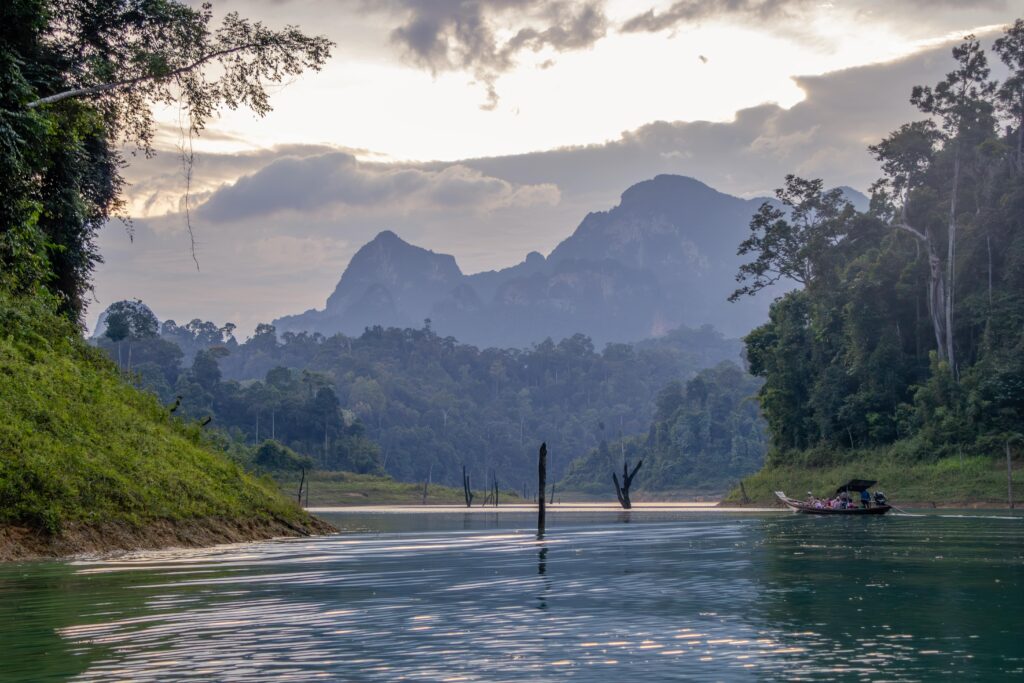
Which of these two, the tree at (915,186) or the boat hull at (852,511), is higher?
the tree at (915,186)

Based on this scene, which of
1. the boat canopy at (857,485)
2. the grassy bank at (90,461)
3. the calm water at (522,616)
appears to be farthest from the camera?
the boat canopy at (857,485)

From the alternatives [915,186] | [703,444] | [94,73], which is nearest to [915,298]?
[915,186]

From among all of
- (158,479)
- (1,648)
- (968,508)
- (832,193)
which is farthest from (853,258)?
(1,648)

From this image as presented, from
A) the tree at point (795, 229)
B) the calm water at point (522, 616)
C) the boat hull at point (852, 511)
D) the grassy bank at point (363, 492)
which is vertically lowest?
the grassy bank at point (363, 492)

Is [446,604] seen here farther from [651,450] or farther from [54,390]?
[651,450]

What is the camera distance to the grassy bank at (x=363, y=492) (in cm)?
13475

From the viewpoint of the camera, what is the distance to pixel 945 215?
8556 centimetres

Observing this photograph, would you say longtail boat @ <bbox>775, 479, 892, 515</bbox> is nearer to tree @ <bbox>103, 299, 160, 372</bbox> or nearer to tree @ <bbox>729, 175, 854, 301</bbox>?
tree @ <bbox>729, 175, 854, 301</bbox>

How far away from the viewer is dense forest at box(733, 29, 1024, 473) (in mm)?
79688

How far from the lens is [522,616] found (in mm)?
17844

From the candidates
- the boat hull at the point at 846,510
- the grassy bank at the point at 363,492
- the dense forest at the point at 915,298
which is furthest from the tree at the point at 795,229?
the grassy bank at the point at 363,492

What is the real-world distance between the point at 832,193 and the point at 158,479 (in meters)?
78.2

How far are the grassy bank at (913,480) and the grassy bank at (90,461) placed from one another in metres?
49.2

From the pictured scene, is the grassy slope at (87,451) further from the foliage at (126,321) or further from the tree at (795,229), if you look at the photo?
the foliage at (126,321)
